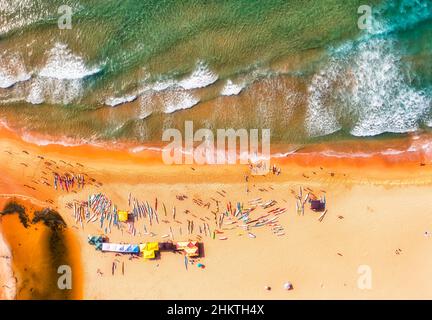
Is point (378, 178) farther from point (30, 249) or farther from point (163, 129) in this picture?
point (30, 249)

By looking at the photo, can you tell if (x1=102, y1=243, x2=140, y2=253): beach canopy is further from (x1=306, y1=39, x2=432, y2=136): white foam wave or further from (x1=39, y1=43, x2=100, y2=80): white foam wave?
(x1=306, y1=39, x2=432, y2=136): white foam wave

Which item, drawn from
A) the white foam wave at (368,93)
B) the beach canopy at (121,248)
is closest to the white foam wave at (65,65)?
the beach canopy at (121,248)

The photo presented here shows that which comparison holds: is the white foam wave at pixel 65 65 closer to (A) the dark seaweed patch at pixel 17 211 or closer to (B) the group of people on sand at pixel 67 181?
(B) the group of people on sand at pixel 67 181

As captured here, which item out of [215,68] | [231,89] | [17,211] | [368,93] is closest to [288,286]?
[231,89]

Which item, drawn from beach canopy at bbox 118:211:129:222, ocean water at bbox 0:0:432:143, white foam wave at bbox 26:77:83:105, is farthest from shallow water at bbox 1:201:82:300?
white foam wave at bbox 26:77:83:105

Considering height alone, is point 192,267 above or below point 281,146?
below
